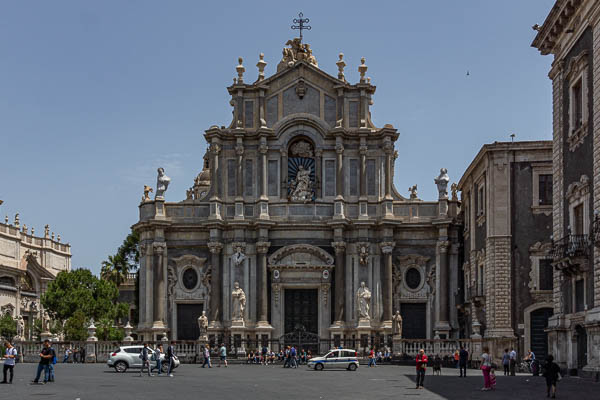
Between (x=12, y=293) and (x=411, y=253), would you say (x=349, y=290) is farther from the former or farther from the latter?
(x=12, y=293)

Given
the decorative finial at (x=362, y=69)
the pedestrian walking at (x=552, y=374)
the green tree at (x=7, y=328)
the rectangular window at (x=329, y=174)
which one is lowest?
the green tree at (x=7, y=328)

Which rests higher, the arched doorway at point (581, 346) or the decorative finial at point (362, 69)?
the decorative finial at point (362, 69)

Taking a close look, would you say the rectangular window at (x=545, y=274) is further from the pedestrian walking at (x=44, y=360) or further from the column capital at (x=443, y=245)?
the pedestrian walking at (x=44, y=360)

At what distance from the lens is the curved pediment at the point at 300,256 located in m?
58.2

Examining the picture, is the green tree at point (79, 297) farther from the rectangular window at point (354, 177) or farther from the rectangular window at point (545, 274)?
the rectangular window at point (545, 274)

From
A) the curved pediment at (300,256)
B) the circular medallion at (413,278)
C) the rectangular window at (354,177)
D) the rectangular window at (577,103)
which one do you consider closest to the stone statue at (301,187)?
the rectangular window at (354,177)

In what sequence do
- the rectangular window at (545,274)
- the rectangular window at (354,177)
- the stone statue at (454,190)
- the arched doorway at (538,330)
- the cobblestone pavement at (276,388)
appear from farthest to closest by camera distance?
the stone statue at (454,190)
the rectangular window at (354,177)
the arched doorway at (538,330)
the rectangular window at (545,274)
the cobblestone pavement at (276,388)

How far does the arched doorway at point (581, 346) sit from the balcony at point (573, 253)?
1956mm

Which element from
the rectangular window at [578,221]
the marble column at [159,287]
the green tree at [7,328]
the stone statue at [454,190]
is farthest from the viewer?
the green tree at [7,328]

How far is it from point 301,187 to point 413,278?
8680 millimetres

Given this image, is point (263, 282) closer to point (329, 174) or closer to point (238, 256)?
point (238, 256)

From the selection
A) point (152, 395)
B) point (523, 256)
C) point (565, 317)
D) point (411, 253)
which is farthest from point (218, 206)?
point (152, 395)

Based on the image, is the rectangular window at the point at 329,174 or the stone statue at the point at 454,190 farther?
the stone statue at the point at 454,190

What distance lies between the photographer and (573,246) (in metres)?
32.2
